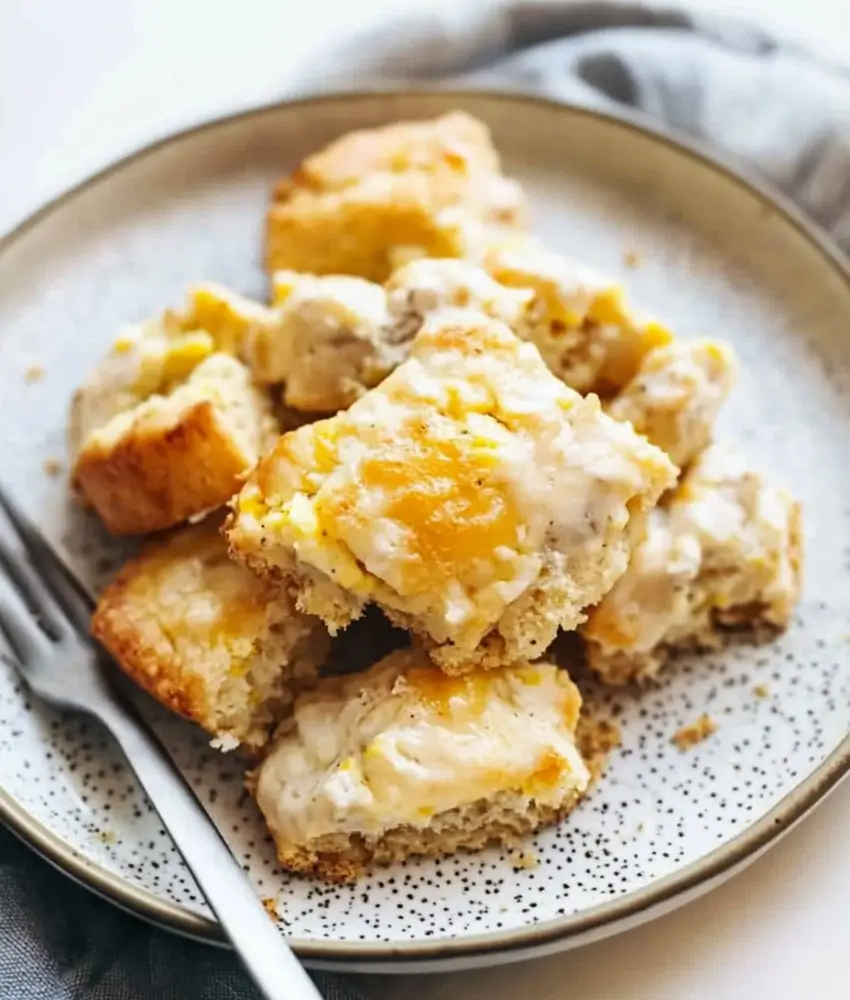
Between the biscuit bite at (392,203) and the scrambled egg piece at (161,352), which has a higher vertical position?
the biscuit bite at (392,203)

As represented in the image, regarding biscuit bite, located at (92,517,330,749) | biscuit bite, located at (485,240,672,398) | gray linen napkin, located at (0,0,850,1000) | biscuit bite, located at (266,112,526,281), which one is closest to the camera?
biscuit bite, located at (92,517,330,749)

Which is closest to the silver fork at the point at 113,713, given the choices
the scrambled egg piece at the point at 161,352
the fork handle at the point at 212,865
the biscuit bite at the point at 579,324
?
the fork handle at the point at 212,865

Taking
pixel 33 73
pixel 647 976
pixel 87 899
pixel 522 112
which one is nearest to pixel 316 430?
pixel 87 899

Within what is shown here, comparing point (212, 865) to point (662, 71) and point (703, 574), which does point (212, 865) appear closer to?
point (703, 574)

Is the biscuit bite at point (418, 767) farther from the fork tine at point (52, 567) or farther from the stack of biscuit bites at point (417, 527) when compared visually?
the fork tine at point (52, 567)

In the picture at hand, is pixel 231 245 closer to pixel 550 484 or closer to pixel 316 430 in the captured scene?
pixel 316 430

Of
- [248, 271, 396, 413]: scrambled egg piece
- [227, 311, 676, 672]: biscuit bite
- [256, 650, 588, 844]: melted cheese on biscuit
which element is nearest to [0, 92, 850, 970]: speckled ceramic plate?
[256, 650, 588, 844]: melted cheese on biscuit

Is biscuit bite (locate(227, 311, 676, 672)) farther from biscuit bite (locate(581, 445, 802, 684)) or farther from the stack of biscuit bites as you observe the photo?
biscuit bite (locate(581, 445, 802, 684))
